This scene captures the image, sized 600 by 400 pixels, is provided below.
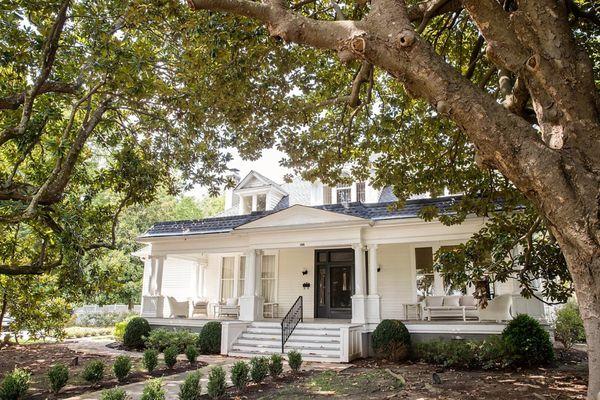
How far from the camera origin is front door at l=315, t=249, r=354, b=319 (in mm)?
17156

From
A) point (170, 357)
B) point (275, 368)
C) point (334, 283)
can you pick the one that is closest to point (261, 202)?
point (334, 283)

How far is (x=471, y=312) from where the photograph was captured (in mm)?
14266

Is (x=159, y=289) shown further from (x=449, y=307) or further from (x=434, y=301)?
(x=449, y=307)

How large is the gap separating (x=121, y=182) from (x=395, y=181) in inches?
246

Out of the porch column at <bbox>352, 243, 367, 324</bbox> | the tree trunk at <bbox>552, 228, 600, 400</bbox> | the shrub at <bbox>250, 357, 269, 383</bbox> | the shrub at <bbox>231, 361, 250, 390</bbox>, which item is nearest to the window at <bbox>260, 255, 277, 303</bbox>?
the porch column at <bbox>352, 243, 367, 324</bbox>

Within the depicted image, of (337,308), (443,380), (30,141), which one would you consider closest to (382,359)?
(443,380)

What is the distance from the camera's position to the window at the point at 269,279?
61.0ft

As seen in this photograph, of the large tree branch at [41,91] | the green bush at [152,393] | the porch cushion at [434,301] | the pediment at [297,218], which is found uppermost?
the large tree branch at [41,91]

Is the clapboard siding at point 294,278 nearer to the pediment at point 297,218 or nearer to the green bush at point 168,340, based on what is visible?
the pediment at point 297,218

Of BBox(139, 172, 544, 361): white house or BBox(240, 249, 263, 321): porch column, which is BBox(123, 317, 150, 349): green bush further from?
BBox(240, 249, 263, 321): porch column

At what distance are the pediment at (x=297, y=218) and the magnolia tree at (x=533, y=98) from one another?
32.9 feet

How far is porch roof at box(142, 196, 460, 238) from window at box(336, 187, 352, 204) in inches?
84.4

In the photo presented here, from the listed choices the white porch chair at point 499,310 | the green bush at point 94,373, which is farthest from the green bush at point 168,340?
the white porch chair at point 499,310

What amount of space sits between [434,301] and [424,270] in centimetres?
139
